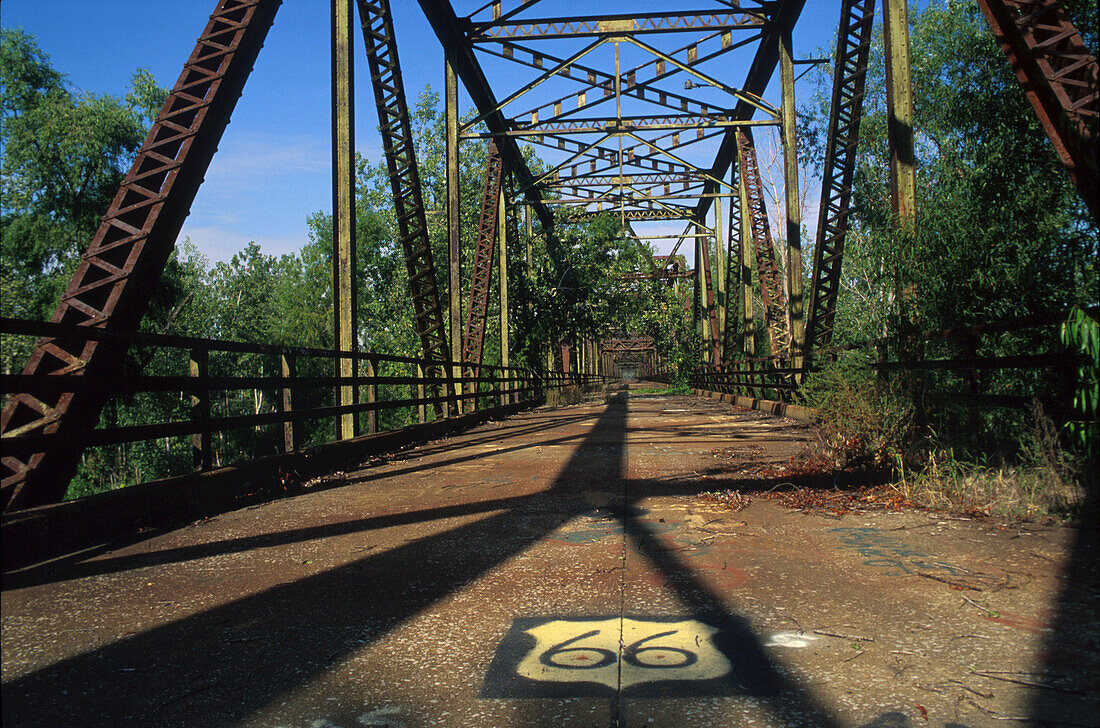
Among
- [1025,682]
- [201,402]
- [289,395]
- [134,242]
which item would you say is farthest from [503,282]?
[1025,682]

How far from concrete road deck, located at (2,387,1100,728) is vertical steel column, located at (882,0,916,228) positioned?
390 centimetres

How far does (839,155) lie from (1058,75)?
7.04 m

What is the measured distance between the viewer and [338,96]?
895 cm

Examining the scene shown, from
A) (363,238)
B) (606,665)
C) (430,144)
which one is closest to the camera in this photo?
(606,665)

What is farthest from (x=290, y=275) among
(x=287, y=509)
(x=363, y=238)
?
(x=287, y=509)

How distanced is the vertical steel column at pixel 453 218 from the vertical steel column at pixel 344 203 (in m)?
5.25

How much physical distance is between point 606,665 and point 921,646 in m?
1.05

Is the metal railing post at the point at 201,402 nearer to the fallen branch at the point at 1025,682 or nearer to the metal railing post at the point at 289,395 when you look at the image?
the metal railing post at the point at 289,395

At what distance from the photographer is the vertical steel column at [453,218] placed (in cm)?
1464

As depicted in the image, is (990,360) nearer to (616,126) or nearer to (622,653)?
(622,653)

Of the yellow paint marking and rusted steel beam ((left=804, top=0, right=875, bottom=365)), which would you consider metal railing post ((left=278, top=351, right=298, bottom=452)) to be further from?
rusted steel beam ((left=804, top=0, right=875, bottom=365))

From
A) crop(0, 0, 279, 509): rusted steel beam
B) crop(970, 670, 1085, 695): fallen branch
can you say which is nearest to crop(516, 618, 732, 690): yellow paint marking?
crop(970, 670, 1085, 695): fallen branch

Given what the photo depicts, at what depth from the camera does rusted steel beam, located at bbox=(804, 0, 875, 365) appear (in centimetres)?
1033

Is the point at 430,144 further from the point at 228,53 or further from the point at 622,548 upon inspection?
the point at 622,548
